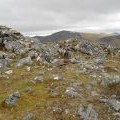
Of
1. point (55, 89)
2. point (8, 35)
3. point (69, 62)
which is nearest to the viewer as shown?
point (55, 89)

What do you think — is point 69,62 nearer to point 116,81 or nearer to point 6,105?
point 116,81

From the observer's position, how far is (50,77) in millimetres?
37094

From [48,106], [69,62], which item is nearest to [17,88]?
[48,106]

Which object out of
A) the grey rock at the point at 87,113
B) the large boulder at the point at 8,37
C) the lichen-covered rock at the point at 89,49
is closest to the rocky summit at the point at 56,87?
the grey rock at the point at 87,113

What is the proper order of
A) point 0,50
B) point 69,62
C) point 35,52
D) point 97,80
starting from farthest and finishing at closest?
point 0,50 < point 35,52 < point 69,62 < point 97,80

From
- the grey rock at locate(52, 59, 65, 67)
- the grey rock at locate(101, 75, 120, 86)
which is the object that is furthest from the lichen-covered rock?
the grey rock at locate(101, 75, 120, 86)

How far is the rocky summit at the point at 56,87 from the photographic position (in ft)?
96.0

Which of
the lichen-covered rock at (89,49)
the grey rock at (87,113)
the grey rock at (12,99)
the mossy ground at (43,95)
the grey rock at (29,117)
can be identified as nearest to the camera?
the grey rock at (29,117)

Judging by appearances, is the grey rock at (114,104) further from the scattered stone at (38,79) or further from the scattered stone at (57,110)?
the scattered stone at (38,79)

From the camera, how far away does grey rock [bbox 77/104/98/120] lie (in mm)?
28500

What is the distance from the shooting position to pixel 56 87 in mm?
34188

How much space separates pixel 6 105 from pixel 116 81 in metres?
13.3

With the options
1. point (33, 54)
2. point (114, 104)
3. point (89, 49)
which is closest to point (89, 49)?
point (89, 49)

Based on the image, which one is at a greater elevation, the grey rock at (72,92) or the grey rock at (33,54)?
the grey rock at (33,54)
